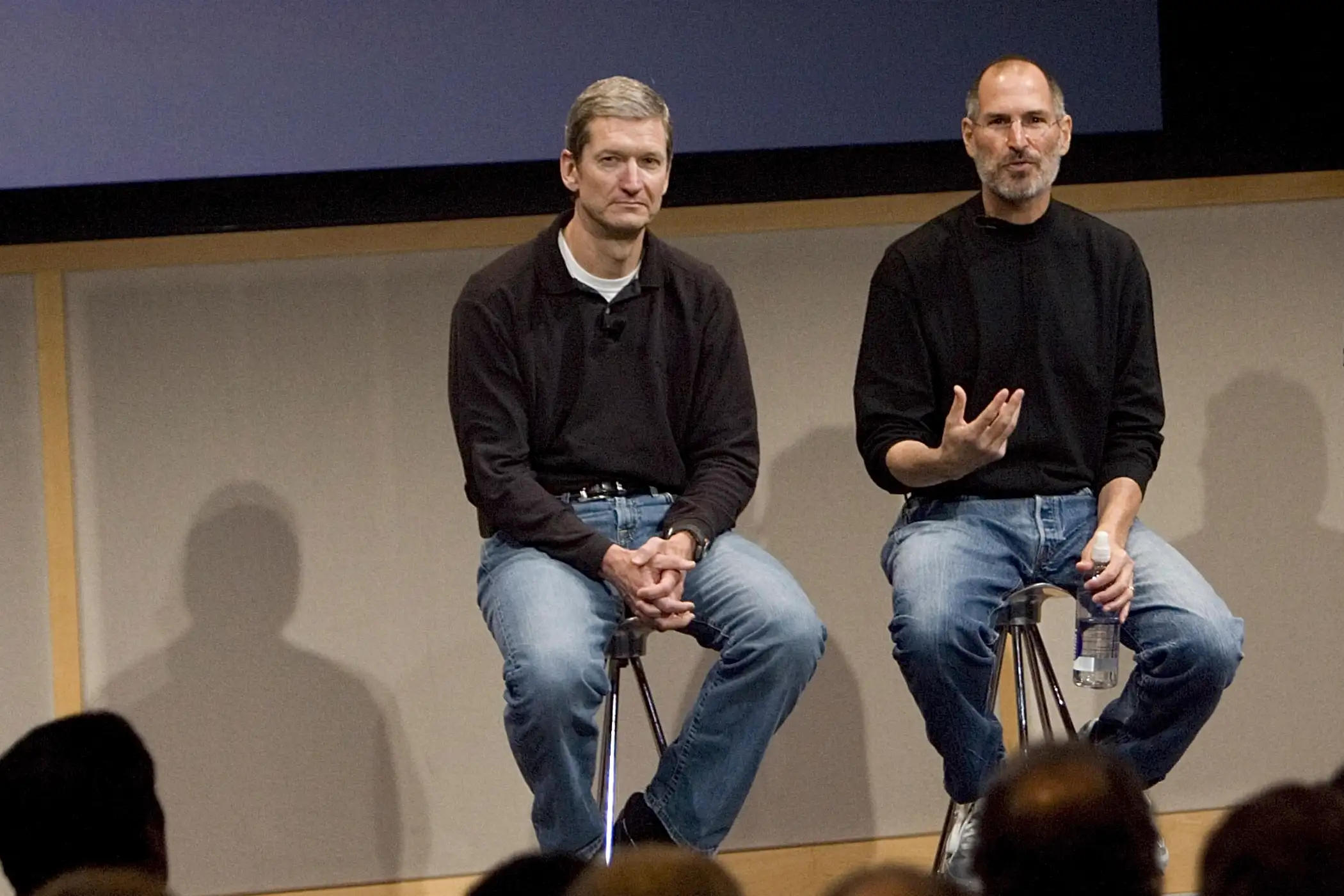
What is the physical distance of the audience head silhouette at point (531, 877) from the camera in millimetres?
1382

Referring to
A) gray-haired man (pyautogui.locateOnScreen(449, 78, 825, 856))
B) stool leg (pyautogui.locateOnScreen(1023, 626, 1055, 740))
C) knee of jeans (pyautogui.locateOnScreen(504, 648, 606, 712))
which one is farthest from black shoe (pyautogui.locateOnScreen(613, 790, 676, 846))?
stool leg (pyautogui.locateOnScreen(1023, 626, 1055, 740))

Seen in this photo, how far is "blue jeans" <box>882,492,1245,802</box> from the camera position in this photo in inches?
106

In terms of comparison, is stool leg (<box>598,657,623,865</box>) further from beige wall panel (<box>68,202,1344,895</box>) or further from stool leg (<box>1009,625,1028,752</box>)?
beige wall panel (<box>68,202,1344,895</box>)

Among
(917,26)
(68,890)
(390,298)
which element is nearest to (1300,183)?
(917,26)

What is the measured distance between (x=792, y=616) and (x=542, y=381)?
0.61 metres

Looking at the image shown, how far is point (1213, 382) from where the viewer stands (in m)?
3.68

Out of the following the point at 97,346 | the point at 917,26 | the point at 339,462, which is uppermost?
the point at 917,26

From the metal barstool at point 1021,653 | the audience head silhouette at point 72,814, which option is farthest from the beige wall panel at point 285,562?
the audience head silhouette at point 72,814

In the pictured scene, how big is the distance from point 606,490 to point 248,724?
1101 mm

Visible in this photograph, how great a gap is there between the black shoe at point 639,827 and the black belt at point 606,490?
0.51m

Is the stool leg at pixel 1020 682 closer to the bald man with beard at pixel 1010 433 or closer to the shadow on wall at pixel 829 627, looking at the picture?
the bald man with beard at pixel 1010 433

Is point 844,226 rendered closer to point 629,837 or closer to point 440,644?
point 440,644

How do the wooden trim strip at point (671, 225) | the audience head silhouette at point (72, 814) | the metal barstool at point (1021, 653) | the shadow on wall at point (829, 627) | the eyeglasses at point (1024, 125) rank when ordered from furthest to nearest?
the shadow on wall at point (829, 627), the wooden trim strip at point (671, 225), the eyeglasses at point (1024, 125), the metal barstool at point (1021, 653), the audience head silhouette at point (72, 814)

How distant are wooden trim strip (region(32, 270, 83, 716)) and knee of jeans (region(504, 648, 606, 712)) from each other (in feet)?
4.31
